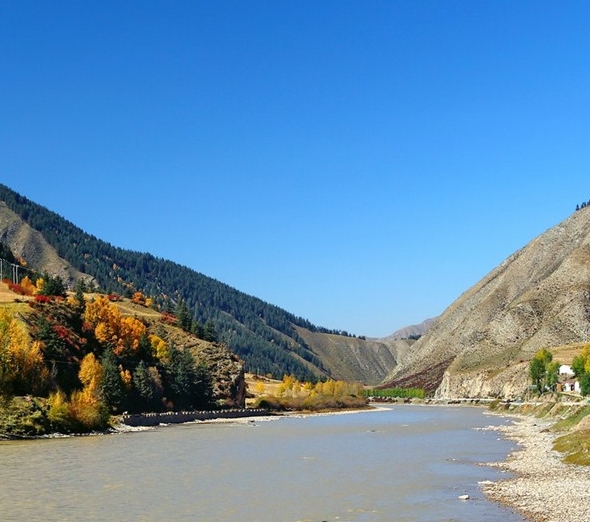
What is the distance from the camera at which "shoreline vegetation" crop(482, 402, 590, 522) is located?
3212cm

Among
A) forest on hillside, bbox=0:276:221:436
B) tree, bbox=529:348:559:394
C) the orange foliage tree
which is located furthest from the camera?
tree, bbox=529:348:559:394

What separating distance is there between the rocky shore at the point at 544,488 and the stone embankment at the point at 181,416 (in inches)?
2494

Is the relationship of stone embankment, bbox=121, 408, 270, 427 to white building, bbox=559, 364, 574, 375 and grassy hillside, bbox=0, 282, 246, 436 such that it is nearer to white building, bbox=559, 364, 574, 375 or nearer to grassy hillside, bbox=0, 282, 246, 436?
grassy hillside, bbox=0, 282, 246, 436

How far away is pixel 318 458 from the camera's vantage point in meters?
61.0

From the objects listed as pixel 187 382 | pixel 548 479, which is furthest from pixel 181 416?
pixel 548 479

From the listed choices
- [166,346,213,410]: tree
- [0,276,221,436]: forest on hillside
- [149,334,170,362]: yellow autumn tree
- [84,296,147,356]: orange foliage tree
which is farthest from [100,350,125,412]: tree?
[149,334,170,362]: yellow autumn tree

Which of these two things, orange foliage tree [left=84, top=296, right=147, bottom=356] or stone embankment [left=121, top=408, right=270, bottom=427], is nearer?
stone embankment [left=121, top=408, right=270, bottom=427]

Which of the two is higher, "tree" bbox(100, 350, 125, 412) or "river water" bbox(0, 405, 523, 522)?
"tree" bbox(100, 350, 125, 412)

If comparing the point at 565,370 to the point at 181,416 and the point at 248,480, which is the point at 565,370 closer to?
the point at 181,416

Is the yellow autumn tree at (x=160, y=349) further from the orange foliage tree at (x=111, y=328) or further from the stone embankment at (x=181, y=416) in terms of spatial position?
the stone embankment at (x=181, y=416)

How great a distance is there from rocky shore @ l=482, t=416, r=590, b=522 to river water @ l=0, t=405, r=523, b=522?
124cm

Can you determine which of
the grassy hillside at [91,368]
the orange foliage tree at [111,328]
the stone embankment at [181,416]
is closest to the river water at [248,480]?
the grassy hillside at [91,368]

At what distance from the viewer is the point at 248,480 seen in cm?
4709

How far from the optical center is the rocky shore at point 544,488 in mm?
31547
